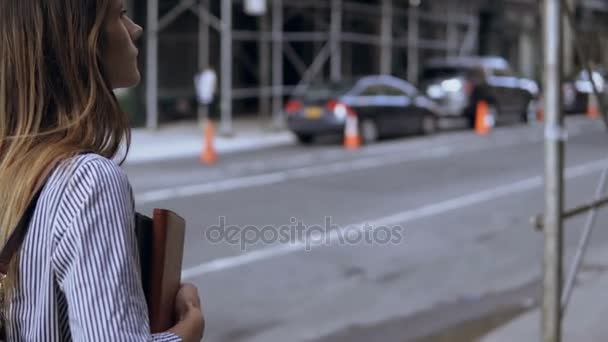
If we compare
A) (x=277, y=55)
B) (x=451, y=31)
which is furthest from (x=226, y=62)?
(x=451, y=31)

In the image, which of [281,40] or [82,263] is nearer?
[82,263]

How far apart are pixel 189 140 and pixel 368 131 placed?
3.92 metres

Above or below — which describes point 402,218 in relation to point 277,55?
below

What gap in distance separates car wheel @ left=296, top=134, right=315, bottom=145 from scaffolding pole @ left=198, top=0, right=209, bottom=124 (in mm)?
2932

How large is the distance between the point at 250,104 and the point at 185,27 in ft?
14.2

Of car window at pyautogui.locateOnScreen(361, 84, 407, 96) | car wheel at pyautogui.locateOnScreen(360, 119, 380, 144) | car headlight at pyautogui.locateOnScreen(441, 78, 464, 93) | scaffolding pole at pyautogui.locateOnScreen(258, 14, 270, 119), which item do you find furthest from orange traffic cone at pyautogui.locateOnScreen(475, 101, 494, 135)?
scaffolding pole at pyautogui.locateOnScreen(258, 14, 270, 119)

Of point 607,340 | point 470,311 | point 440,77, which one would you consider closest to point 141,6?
point 440,77

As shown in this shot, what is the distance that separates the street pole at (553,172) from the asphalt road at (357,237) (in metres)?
1.92

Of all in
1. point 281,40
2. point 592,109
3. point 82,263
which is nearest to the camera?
point 82,263

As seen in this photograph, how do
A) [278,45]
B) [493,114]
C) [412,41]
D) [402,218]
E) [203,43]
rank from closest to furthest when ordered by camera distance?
[402,218]
[203,43]
[278,45]
[493,114]
[412,41]

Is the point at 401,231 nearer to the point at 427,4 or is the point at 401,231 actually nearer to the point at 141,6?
the point at 141,6

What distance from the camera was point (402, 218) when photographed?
10.6 meters

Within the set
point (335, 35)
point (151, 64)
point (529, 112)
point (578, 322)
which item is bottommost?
point (529, 112)

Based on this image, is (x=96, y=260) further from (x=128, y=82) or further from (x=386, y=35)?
(x=386, y=35)
